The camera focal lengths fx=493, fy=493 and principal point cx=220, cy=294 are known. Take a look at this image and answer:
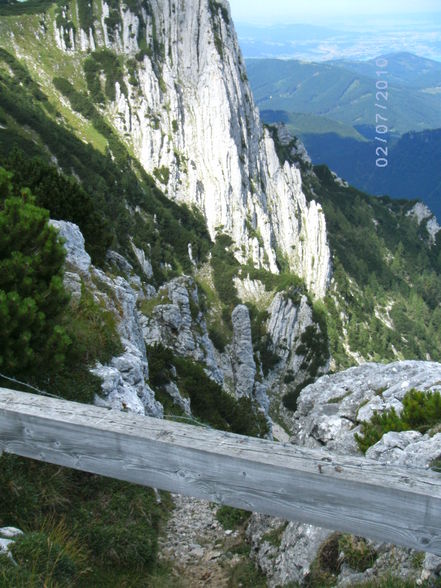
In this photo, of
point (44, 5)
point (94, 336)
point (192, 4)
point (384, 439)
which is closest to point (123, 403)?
point (94, 336)

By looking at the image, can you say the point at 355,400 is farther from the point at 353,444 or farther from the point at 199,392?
the point at 199,392

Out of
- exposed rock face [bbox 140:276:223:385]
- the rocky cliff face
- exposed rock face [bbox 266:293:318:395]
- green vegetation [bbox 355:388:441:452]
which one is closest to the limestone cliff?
the rocky cliff face

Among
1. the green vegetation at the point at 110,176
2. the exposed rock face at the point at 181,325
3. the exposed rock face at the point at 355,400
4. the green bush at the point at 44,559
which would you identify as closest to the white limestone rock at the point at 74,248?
the exposed rock face at the point at 355,400

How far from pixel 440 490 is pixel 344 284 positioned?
177m

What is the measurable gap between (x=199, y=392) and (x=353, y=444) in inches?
589

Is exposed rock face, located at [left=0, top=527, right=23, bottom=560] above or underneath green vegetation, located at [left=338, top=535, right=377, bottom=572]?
above

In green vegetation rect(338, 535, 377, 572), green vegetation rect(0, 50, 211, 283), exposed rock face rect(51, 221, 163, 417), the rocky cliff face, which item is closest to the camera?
green vegetation rect(338, 535, 377, 572)

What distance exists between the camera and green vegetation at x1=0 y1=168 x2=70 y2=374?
6.79 m

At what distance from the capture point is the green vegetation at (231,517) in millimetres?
8664

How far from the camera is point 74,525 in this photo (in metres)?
6.18

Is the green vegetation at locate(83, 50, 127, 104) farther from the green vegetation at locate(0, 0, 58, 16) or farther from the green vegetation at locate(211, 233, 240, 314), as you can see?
the green vegetation at locate(211, 233, 240, 314)

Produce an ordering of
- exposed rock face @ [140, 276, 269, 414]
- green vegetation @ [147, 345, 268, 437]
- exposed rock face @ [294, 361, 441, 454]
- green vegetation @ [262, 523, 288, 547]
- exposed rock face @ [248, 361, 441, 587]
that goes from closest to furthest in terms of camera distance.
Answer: exposed rock face @ [248, 361, 441, 587] → green vegetation @ [262, 523, 288, 547] → exposed rock face @ [294, 361, 441, 454] → green vegetation @ [147, 345, 268, 437] → exposed rock face @ [140, 276, 269, 414]

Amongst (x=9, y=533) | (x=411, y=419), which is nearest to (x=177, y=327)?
(x=411, y=419)

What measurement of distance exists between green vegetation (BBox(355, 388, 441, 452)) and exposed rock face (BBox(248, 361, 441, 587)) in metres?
0.52
